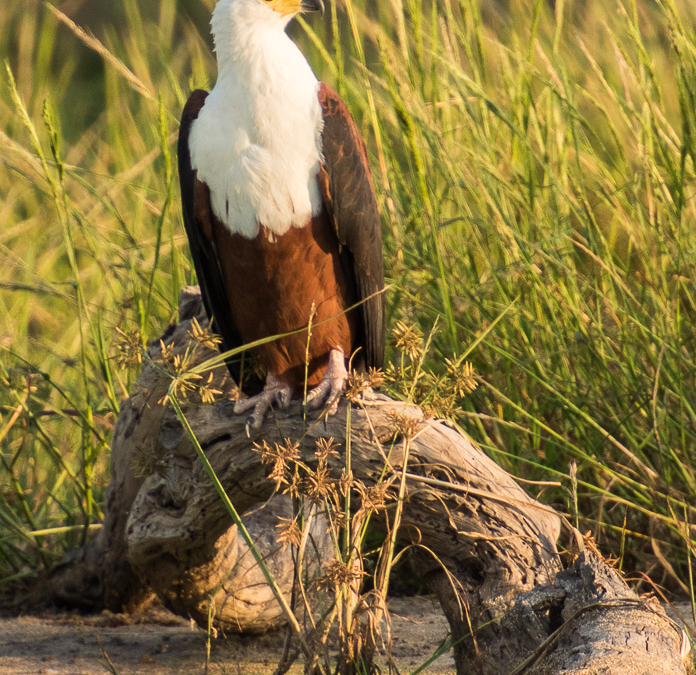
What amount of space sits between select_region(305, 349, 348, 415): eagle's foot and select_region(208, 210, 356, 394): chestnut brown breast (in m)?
0.05

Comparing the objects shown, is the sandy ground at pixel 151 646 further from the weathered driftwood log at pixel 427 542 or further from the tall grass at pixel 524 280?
the tall grass at pixel 524 280

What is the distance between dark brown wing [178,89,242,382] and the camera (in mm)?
2369

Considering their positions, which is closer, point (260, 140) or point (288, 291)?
point (260, 140)

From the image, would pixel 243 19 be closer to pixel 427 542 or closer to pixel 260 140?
pixel 260 140

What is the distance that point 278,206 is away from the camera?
7.29ft

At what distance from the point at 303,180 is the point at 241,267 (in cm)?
28

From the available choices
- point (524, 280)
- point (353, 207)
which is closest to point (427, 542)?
point (353, 207)

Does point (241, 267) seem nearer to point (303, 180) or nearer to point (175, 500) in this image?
point (303, 180)

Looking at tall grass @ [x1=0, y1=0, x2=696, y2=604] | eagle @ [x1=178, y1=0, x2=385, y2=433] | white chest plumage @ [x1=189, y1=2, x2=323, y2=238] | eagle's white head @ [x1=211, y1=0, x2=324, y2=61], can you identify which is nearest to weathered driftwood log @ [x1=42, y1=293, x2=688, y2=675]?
eagle @ [x1=178, y1=0, x2=385, y2=433]

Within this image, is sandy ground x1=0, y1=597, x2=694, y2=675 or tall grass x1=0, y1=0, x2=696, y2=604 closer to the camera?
sandy ground x1=0, y1=597, x2=694, y2=675

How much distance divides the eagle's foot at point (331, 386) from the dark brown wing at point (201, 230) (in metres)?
0.24

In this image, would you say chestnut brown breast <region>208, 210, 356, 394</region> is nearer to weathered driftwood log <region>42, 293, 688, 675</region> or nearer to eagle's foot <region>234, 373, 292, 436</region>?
eagle's foot <region>234, 373, 292, 436</region>

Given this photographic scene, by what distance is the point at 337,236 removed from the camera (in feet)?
7.66

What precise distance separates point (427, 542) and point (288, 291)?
0.73m
